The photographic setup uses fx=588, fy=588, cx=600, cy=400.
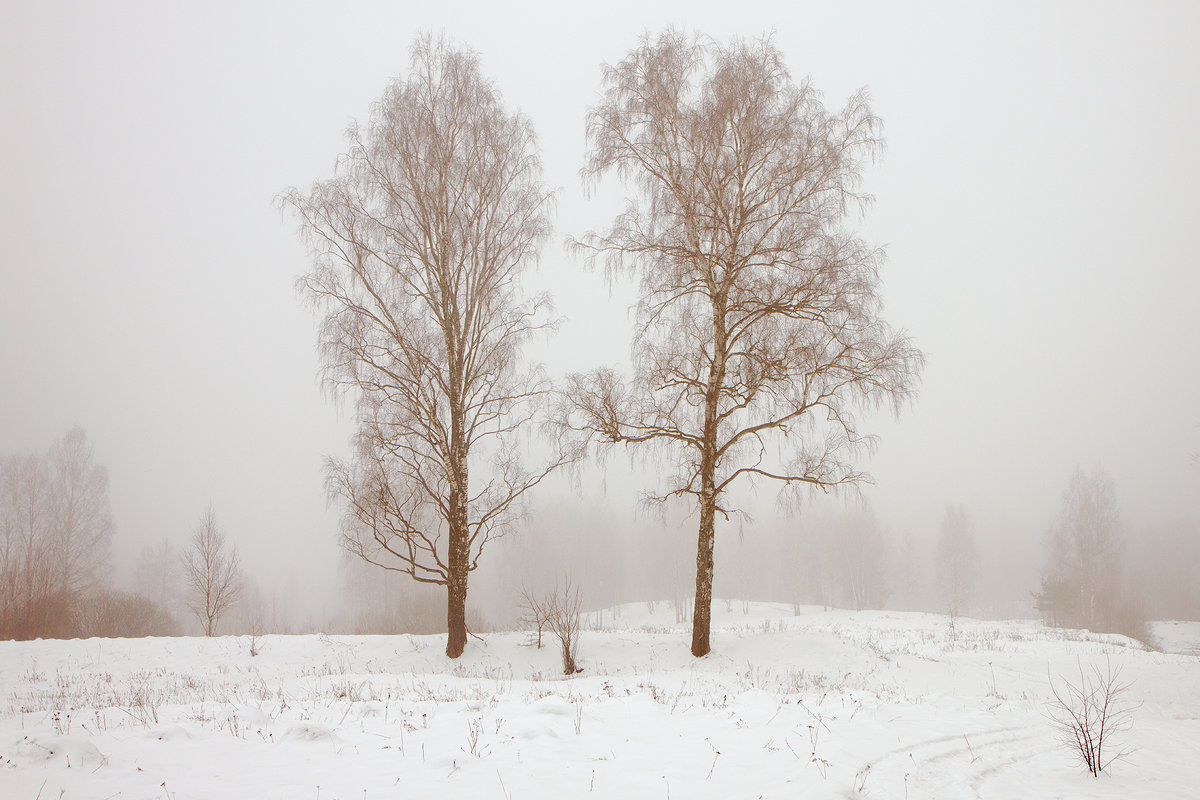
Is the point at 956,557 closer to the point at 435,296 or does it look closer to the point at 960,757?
the point at 435,296

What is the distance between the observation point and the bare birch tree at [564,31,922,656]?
12.0 metres

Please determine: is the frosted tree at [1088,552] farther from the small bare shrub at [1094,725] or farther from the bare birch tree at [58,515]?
the bare birch tree at [58,515]

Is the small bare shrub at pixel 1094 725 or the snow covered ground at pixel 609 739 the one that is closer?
the snow covered ground at pixel 609 739

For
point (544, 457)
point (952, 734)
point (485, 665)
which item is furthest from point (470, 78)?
point (952, 734)

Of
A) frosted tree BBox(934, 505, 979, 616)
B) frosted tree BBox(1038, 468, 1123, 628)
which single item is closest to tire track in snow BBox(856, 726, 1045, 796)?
frosted tree BBox(1038, 468, 1123, 628)

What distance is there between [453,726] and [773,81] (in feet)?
44.5

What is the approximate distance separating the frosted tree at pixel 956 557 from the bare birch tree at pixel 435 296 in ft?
185

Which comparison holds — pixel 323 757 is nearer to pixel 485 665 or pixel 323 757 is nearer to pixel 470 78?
pixel 485 665

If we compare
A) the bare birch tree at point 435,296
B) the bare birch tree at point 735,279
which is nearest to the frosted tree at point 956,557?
the bare birch tree at point 735,279

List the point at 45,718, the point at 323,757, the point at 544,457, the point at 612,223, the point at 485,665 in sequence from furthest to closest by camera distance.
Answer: the point at 544,457, the point at 612,223, the point at 485,665, the point at 45,718, the point at 323,757

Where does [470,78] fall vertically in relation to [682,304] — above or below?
above

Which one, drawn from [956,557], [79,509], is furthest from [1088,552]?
[79,509]

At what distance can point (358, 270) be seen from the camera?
14.0 m

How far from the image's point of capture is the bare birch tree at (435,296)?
44.5 ft
